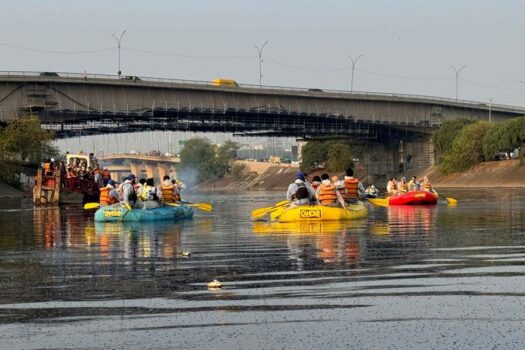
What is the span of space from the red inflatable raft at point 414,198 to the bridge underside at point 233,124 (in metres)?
59.7

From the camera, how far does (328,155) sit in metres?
175

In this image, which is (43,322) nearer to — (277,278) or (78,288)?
(78,288)

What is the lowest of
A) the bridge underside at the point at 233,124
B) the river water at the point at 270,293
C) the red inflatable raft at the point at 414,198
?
the river water at the point at 270,293

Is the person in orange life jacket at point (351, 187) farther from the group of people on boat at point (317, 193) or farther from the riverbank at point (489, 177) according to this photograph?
the riverbank at point (489, 177)

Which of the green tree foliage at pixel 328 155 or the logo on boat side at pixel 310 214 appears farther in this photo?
the green tree foliage at pixel 328 155

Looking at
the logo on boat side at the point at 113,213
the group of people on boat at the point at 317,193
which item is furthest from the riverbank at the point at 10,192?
the group of people on boat at the point at 317,193

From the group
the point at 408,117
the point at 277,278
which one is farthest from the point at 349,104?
the point at 277,278

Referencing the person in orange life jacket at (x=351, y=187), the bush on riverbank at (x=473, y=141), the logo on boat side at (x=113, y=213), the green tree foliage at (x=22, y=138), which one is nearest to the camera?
the logo on boat side at (x=113, y=213)

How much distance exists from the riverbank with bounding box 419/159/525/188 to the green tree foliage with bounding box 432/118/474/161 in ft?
12.8

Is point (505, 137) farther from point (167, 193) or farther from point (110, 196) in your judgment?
point (110, 196)

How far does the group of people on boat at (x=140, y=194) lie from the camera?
129 ft

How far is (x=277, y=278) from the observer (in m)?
17.3

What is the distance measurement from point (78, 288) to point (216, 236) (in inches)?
545

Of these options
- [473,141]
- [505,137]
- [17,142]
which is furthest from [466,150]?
[17,142]
